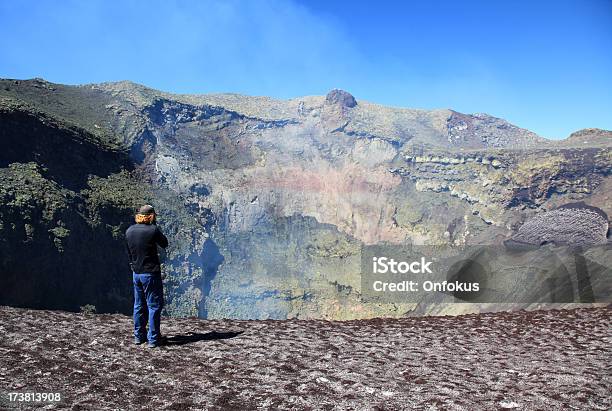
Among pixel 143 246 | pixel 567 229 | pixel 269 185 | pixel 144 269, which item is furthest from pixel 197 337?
pixel 269 185

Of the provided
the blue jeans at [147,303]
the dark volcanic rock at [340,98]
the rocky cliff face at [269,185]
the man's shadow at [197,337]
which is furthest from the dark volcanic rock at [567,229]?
the dark volcanic rock at [340,98]

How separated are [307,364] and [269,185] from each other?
9453 cm

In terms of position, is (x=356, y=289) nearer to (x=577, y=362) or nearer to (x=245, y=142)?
(x=245, y=142)

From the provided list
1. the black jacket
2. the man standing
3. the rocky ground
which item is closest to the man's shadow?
the rocky ground

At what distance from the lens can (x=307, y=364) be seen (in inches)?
286

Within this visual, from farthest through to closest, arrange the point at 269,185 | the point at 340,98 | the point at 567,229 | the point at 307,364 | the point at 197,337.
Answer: the point at 340,98 < the point at 269,185 < the point at 567,229 < the point at 197,337 < the point at 307,364

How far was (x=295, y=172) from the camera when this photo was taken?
107 meters

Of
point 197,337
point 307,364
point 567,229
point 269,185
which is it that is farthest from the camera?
point 269,185

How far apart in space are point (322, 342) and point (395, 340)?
4.78 feet

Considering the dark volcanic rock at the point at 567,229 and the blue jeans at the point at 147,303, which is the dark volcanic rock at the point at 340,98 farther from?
the blue jeans at the point at 147,303

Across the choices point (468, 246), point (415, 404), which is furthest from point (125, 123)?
point (415, 404)

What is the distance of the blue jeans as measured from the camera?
7992 millimetres

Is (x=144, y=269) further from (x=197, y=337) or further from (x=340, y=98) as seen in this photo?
(x=340, y=98)

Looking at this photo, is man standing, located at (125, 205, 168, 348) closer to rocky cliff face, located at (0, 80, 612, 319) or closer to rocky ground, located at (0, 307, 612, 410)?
rocky ground, located at (0, 307, 612, 410)
